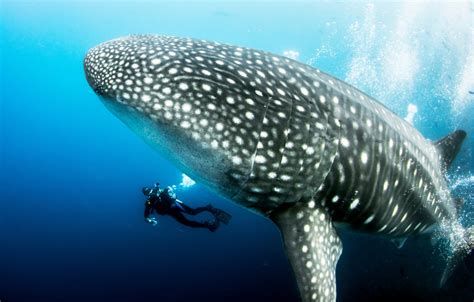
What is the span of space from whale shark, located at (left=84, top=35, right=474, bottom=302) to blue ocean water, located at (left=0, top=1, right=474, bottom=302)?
770 centimetres

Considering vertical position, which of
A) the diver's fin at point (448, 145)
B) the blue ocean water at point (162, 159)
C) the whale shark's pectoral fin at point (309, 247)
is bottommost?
the blue ocean water at point (162, 159)

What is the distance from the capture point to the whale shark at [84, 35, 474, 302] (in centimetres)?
253

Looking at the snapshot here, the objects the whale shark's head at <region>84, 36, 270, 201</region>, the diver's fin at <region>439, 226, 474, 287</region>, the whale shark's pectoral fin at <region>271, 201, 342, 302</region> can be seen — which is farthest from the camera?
the diver's fin at <region>439, 226, 474, 287</region>

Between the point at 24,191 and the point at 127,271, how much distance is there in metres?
70.9

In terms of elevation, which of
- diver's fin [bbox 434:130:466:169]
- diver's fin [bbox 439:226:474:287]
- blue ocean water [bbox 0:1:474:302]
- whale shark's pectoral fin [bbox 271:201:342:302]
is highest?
diver's fin [bbox 434:130:466:169]

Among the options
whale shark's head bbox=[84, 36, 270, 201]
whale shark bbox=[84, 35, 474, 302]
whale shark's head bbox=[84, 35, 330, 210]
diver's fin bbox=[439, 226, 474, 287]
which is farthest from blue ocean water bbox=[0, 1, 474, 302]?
whale shark's head bbox=[84, 36, 270, 201]

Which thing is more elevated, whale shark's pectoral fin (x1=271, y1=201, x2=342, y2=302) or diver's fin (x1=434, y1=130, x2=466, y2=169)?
diver's fin (x1=434, y1=130, x2=466, y2=169)

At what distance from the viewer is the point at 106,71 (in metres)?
2.55

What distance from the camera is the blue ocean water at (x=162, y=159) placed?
14312mm

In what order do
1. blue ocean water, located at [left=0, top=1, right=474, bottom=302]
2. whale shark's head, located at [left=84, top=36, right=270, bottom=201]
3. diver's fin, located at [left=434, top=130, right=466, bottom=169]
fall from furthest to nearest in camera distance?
blue ocean water, located at [left=0, top=1, right=474, bottom=302]
diver's fin, located at [left=434, top=130, right=466, bottom=169]
whale shark's head, located at [left=84, top=36, right=270, bottom=201]

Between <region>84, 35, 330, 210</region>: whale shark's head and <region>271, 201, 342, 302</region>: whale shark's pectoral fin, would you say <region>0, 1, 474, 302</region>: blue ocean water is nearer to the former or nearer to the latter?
<region>271, 201, 342, 302</region>: whale shark's pectoral fin

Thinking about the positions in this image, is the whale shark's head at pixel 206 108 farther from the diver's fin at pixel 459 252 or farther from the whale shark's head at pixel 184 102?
the diver's fin at pixel 459 252

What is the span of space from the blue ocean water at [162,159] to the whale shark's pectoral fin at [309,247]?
26.5ft

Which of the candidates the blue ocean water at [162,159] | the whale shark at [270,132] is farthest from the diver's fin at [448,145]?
the blue ocean water at [162,159]
